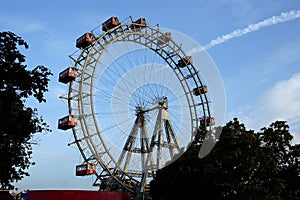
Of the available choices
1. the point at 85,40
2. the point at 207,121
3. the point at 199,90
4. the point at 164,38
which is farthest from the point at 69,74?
the point at 207,121

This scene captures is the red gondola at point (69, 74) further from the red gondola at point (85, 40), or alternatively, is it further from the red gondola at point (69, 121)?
the red gondola at point (69, 121)

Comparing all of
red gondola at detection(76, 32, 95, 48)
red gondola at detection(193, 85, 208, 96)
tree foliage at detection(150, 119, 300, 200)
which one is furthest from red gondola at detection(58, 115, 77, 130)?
red gondola at detection(193, 85, 208, 96)

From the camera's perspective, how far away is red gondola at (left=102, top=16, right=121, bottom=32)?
38906 millimetres

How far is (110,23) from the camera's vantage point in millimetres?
38906

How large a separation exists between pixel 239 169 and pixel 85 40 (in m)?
21.6

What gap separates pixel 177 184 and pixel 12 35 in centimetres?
1753

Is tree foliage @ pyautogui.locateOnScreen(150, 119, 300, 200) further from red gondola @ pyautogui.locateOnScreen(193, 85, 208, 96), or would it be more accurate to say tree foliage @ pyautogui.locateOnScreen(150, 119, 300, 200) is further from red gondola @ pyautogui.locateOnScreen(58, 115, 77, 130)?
red gondola @ pyautogui.locateOnScreen(193, 85, 208, 96)

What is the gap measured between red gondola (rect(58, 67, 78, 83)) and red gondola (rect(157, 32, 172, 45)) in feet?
37.3

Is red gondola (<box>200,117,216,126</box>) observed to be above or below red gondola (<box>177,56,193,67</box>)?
below

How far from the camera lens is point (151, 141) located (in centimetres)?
3916

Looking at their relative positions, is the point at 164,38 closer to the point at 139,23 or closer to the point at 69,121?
the point at 139,23

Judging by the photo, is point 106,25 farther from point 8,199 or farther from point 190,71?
point 8,199

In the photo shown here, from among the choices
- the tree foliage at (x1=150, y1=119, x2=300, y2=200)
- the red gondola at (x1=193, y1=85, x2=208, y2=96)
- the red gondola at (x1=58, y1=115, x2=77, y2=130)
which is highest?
the red gondola at (x1=193, y1=85, x2=208, y2=96)

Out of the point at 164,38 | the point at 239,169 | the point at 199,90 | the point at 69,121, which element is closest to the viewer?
the point at 239,169
